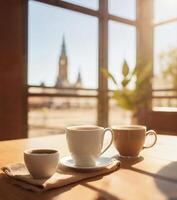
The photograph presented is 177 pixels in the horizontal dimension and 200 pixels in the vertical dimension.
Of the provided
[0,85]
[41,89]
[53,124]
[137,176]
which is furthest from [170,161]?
[53,124]

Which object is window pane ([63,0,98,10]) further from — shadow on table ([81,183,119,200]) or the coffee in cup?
shadow on table ([81,183,119,200])

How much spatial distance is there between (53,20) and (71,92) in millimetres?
979

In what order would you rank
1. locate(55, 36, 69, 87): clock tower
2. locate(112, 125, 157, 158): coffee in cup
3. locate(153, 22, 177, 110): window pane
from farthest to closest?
1. locate(153, 22, 177, 110): window pane
2. locate(55, 36, 69, 87): clock tower
3. locate(112, 125, 157, 158): coffee in cup

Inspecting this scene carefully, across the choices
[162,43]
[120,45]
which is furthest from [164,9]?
[120,45]

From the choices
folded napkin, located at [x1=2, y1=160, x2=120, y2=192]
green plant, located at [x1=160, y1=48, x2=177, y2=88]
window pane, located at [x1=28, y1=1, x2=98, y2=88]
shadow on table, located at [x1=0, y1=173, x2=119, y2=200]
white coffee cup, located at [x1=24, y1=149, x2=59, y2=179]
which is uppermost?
window pane, located at [x1=28, y1=1, x2=98, y2=88]

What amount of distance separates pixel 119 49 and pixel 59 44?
1079mm

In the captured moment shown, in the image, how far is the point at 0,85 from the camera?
10.8 feet

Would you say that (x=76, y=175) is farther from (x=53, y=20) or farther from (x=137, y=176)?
(x=53, y=20)

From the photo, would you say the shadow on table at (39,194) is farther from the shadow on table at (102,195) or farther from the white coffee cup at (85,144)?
the white coffee cup at (85,144)

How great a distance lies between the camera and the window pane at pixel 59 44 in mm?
3693

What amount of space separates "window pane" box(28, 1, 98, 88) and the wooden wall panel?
13cm

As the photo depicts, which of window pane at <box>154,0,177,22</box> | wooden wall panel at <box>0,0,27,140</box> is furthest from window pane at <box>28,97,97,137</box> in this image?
window pane at <box>154,0,177,22</box>

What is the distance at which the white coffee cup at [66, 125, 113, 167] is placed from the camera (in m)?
0.76

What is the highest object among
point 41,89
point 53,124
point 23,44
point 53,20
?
point 53,20
